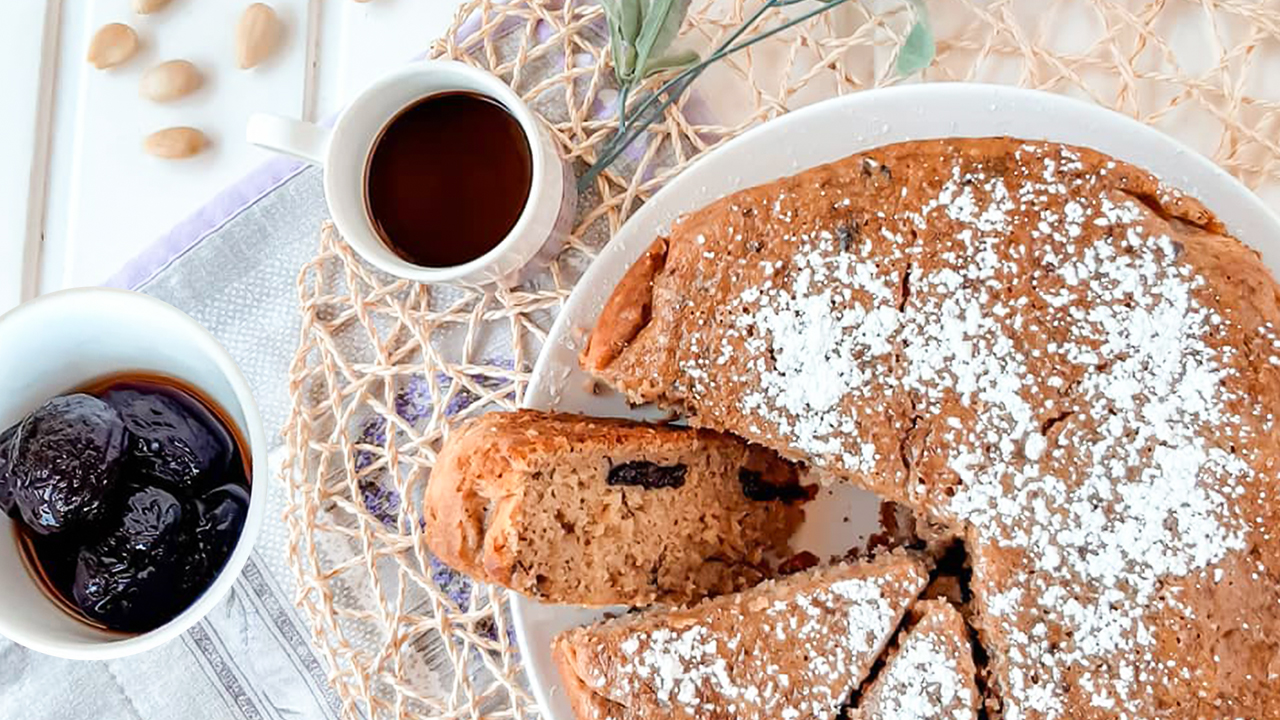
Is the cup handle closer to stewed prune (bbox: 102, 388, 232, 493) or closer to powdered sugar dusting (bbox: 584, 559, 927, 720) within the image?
stewed prune (bbox: 102, 388, 232, 493)

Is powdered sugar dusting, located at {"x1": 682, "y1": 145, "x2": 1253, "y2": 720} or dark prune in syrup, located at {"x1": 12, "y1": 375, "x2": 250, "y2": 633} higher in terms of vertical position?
powdered sugar dusting, located at {"x1": 682, "y1": 145, "x2": 1253, "y2": 720}

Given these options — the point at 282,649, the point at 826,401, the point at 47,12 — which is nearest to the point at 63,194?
the point at 47,12

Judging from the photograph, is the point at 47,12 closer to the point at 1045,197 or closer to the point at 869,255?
the point at 869,255

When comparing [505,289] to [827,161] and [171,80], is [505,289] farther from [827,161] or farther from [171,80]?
[171,80]

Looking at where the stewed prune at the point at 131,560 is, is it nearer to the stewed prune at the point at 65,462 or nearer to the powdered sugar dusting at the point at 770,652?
the stewed prune at the point at 65,462

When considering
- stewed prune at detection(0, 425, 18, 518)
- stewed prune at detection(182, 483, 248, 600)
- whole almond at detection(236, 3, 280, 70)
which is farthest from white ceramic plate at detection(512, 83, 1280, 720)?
whole almond at detection(236, 3, 280, 70)

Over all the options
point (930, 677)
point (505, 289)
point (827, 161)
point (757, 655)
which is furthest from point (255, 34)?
point (930, 677)

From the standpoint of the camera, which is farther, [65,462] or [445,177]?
[445,177]
